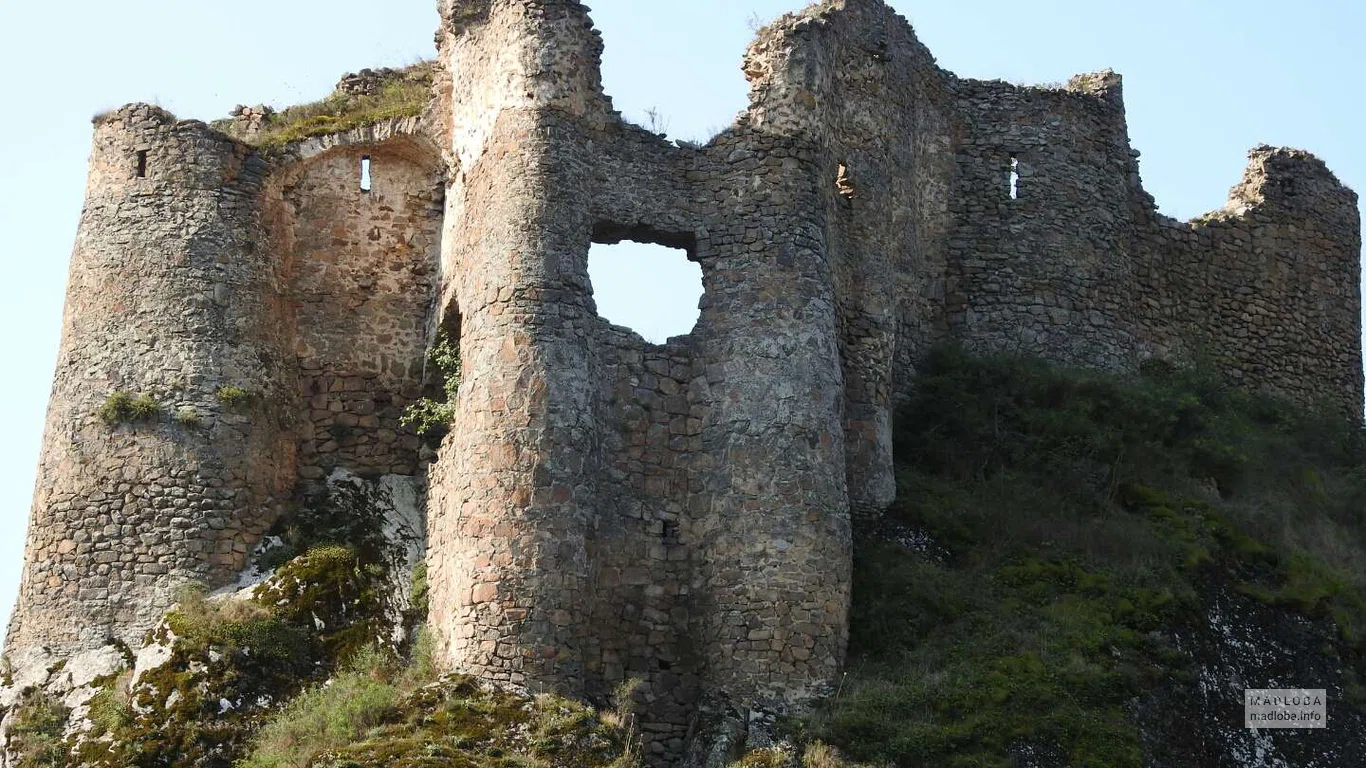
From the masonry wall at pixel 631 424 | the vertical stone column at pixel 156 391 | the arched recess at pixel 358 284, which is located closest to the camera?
the masonry wall at pixel 631 424

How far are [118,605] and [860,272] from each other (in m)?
8.27

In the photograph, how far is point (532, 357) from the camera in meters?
22.2

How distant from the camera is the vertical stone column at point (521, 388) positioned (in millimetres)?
21406

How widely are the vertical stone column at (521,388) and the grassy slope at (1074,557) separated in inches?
108

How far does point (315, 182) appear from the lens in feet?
85.2

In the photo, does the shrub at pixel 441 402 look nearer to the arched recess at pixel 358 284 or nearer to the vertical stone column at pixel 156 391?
the arched recess at pixel 358 284

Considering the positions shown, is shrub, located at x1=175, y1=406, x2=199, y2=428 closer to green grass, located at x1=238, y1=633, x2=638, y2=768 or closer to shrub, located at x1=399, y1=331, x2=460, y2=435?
shrub, located at x1=399, y1=331, x2=460, y2=435

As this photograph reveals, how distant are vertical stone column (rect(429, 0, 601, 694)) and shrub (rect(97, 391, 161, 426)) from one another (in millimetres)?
2853

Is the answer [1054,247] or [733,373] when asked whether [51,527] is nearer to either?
[733,373]

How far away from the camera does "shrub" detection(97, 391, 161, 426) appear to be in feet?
78.5

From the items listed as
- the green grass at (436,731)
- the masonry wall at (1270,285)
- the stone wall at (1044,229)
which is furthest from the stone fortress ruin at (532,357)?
the masonry wall at (1270,285)

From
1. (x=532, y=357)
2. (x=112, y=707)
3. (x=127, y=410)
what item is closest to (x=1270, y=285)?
(x=532, y=357)

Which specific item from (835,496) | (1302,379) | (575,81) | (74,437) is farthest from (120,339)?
(1302,379)

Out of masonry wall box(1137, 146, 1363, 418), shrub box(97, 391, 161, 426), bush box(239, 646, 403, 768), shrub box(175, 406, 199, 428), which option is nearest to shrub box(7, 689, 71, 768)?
bush box(239, 646, 403, 768)
